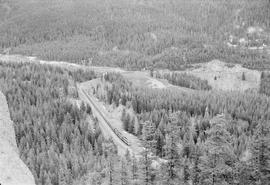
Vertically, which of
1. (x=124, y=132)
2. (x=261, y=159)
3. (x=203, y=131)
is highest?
(x=261, y=159)

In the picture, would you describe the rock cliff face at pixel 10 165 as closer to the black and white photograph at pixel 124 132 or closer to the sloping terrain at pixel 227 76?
the black and white photograph at pixel 124 132

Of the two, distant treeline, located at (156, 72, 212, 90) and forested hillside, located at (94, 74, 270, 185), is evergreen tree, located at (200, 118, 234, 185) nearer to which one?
forested hillside, located at (94, 74, 270, 185)

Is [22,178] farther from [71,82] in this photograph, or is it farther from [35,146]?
[71,82]

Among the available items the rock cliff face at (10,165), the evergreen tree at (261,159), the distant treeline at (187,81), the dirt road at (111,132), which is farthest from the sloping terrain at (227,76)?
the evergreen tree at (261,159)

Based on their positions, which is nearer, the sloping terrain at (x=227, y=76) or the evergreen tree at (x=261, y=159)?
the evergreen tree at (x=261, y=159)

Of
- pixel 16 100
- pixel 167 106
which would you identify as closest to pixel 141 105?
pixel 167 106

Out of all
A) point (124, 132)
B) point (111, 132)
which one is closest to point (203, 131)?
point (124, 132)

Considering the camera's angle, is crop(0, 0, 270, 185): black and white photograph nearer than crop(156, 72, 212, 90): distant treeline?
Yes

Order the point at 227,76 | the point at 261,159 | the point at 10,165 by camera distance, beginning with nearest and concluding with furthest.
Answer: the point at 261,159 → the point at 10,165 → the point at 227,76

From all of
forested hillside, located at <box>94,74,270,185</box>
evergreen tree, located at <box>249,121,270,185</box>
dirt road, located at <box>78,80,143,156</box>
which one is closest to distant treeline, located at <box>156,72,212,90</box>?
forested hillside, located at <box>94,74,270,185</box>

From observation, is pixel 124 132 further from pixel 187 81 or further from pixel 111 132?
pixel 187 81

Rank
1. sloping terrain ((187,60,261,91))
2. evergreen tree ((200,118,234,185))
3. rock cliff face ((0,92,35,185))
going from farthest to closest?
1. sloping terrain ((187,60,261,91))
2. rock cliff face ((0,92,35,185))
3. evergreen tree ((200,118,234,185))
